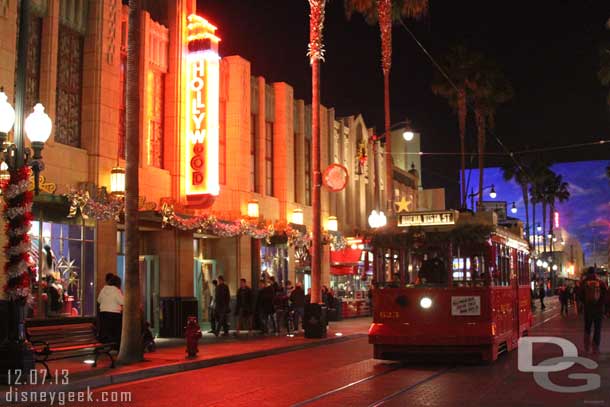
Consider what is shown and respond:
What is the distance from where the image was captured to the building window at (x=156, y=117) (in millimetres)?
24156

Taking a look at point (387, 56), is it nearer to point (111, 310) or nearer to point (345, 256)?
point (345, 256)

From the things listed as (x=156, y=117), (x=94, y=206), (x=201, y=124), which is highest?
(x=156, y=117)

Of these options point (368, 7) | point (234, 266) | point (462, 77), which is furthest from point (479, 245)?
point (462, 77)

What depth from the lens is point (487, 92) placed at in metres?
42.9

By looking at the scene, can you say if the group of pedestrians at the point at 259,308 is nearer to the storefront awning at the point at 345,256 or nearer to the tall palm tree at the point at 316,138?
the tall palm tree at the point at 316,138

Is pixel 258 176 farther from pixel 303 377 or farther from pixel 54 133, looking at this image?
pixel 303 377

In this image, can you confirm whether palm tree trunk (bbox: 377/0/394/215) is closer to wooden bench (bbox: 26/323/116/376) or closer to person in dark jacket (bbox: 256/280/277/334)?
person in dark jacket (bbox: 256/280/277/334)

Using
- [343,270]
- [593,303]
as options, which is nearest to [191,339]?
[593,303]

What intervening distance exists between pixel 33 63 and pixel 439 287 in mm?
11906

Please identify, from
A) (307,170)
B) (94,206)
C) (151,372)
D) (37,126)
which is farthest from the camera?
(307,170)

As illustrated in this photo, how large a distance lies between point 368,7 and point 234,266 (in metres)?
12.5

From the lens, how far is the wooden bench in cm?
1444

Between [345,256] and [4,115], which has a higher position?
[4,115]

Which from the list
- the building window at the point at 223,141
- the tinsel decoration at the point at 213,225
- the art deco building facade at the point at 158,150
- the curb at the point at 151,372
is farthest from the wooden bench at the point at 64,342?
the building window at the point at 223,141
